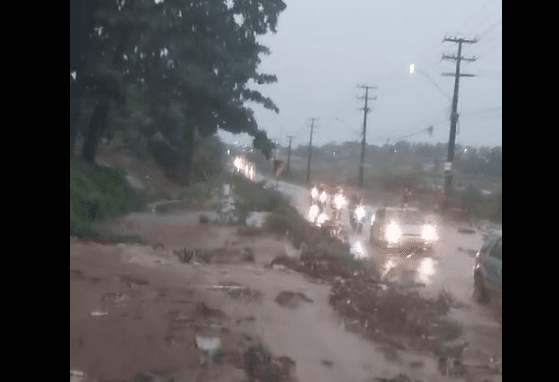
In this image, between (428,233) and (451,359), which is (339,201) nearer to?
(428,233)

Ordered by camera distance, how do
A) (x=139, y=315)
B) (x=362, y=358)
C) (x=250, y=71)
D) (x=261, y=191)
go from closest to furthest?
(x=362, y=358)
(x=139, y=315)
(x=250, y=71)
(x=261, y=191)

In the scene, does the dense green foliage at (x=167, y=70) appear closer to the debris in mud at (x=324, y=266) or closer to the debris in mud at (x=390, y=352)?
the debris in mud at (x=324, y=266)

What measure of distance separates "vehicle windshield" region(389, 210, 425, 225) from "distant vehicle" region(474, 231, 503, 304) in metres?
5.71

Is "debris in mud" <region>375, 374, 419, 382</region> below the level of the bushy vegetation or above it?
below

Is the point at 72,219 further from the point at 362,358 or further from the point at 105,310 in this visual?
the point at 362,358

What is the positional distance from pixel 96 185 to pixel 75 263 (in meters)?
11.1

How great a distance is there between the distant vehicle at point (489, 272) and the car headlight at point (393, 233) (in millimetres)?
5291

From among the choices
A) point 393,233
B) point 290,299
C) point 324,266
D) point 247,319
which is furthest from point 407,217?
point 247,319

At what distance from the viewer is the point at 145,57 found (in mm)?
23297

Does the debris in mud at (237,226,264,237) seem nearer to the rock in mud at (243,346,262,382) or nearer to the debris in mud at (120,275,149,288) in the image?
the debris in mud at (120,275,149,288)

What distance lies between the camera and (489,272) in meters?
9.02

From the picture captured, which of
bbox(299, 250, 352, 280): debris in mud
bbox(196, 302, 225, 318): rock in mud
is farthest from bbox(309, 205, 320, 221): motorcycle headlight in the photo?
bbox(196, 302, 225, 318): rock in mud

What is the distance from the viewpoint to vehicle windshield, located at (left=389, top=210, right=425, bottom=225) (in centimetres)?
1581
